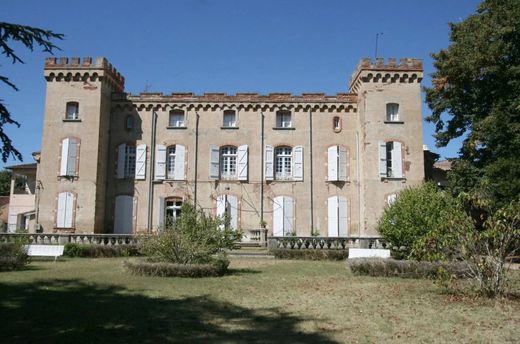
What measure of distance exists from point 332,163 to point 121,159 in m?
12.4

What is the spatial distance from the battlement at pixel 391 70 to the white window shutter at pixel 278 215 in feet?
27.7

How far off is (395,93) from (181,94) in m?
12.5

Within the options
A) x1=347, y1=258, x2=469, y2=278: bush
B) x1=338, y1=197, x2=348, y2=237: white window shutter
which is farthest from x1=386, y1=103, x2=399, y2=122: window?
x1=347, y1=258, x2=469, y2=278: bush

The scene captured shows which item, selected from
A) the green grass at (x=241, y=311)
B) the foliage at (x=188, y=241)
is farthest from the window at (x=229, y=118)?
the green grass at (x=241, y=311)

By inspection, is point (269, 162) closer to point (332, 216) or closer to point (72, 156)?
point (332, 216)

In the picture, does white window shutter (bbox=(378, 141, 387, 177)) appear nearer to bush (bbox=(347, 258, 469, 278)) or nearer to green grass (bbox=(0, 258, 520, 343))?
bush (bbox=(347, 258, 469, 278))

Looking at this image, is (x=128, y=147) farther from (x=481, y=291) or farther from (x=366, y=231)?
(x=481, y=291)

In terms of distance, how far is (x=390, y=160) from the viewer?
90.7ft

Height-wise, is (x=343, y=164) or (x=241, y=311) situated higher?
(x=343, y=164)

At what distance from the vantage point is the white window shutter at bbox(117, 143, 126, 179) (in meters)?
28.9

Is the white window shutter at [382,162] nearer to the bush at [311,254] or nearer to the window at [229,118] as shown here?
the bush at [311,254]

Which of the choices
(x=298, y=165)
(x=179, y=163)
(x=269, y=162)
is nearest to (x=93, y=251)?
(x=179, y=163)

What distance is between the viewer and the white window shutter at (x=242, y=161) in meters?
28.8

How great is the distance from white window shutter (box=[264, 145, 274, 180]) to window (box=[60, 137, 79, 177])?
10.7 metres
